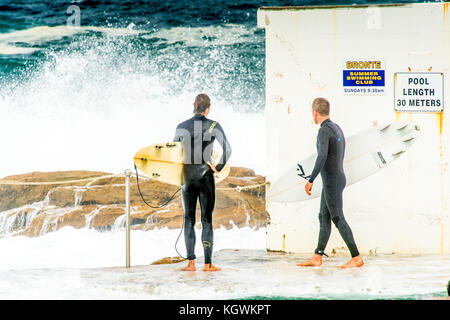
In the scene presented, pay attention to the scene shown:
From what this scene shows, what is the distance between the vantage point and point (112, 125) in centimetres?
1041

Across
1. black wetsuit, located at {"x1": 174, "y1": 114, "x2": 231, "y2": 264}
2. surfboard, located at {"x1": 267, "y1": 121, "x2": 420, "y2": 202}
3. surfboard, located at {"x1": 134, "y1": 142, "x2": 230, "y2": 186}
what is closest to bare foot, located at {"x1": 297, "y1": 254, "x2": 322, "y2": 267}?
surfboard, located at {"x1": 267, "y1": 121, "x2": 420, "y2": 202}

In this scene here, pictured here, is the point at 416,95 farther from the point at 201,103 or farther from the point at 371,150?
the point at 201,103

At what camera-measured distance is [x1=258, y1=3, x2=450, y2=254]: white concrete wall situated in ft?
17.7

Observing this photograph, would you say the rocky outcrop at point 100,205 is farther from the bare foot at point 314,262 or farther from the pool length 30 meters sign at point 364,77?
the bare foot at point 314,262

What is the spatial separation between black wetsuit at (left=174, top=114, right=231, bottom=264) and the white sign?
2.05 m

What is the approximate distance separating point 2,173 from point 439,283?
8.77m

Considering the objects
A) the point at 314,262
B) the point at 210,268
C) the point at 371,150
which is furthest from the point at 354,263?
the point at 210,268

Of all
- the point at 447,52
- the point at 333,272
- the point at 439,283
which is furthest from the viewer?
the point at 447,52

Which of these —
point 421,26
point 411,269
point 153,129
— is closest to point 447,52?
point 421,26

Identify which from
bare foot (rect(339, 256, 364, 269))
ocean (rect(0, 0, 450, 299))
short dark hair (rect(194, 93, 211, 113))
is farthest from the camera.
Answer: ocean (rect(0, 0, 450, 299))

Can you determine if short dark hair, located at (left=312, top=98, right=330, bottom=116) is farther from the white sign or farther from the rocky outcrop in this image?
the rocky outcrop

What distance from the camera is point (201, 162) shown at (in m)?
4.73

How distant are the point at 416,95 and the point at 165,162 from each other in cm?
274
